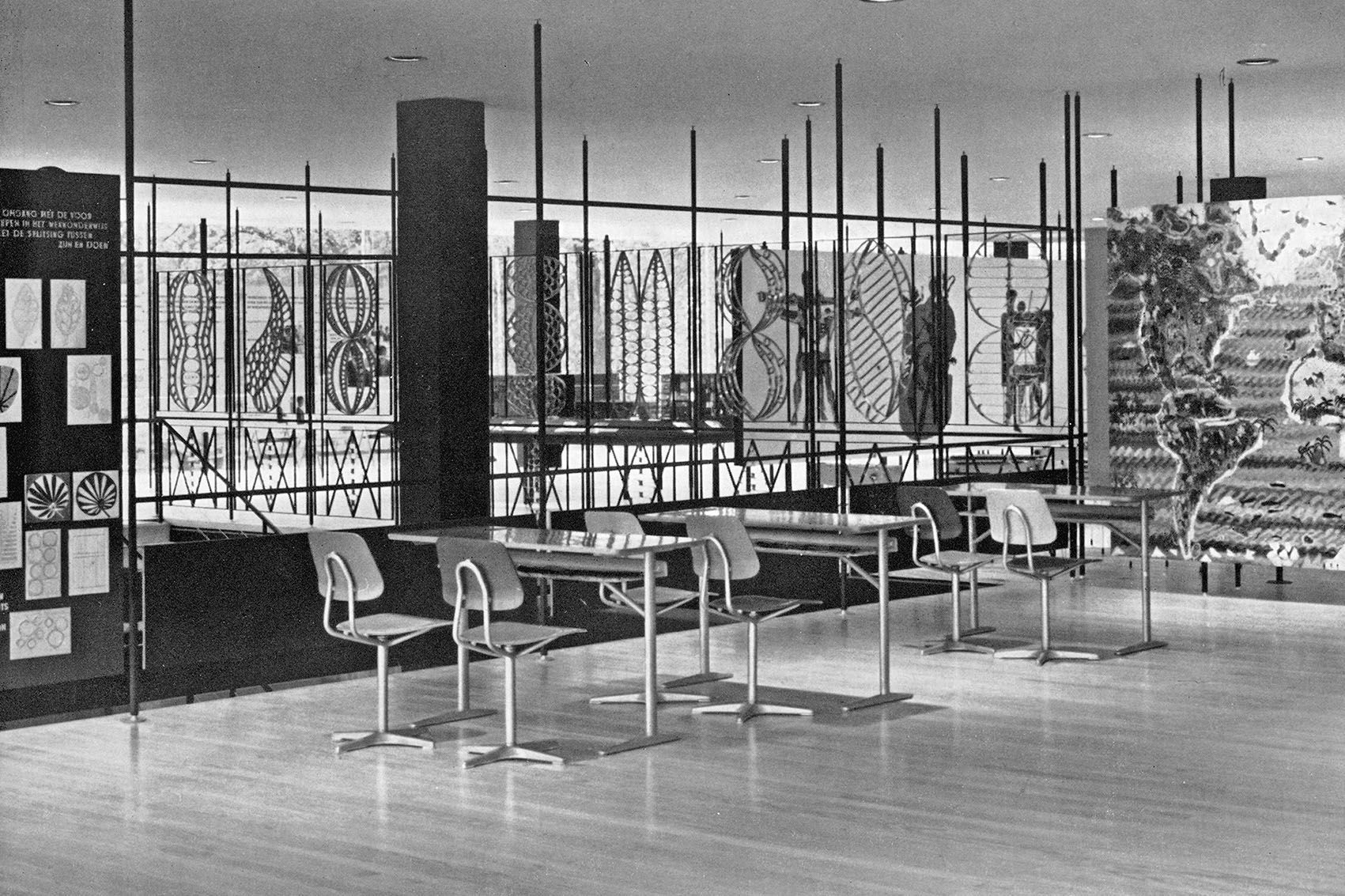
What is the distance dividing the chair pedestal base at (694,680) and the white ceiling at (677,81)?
3.14m

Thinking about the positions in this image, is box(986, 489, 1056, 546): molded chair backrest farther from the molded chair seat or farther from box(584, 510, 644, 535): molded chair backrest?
box(584, 510, 644, 535): molded chair backrest

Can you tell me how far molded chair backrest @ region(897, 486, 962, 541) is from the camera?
9.94m

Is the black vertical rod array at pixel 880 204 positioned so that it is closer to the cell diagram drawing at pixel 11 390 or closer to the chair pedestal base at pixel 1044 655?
the chair pedestal base at pixel 1044 655

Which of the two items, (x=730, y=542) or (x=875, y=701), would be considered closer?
(x=730, y=542)

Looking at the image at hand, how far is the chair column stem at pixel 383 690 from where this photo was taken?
24.3 feet

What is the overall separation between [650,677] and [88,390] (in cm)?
275

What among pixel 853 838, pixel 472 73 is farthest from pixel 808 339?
pixel 853 838

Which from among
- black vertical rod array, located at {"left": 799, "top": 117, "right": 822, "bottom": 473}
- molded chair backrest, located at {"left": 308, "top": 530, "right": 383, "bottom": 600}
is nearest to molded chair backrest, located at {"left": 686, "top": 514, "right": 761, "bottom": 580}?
molded chair backrest, located at {"left": 308, "top": 530, "right": 383, "bottom": 600}

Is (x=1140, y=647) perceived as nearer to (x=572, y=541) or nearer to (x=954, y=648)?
(x=954, y=648)

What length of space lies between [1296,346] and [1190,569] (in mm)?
2658

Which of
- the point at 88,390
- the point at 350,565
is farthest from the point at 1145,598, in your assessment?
the point at 88,390

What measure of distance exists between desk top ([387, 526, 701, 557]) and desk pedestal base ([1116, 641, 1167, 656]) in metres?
3.00

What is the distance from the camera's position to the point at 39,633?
779 centimetres

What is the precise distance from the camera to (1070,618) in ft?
36.0
